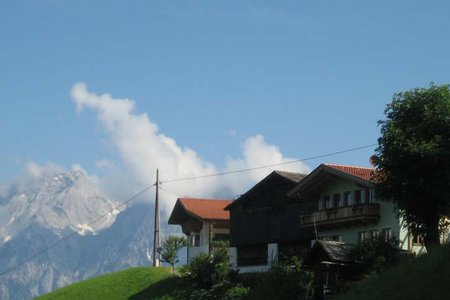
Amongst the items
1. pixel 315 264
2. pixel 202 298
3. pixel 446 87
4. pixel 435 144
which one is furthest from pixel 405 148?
pixel 202 298

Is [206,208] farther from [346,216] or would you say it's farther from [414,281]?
[414,281]

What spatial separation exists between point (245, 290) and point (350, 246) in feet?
34.9

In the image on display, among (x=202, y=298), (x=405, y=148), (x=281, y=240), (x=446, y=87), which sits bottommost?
(x=202, y=298)

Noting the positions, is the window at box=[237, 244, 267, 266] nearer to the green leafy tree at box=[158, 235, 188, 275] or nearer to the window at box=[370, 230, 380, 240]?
the green leafy tree at box=[158, 235, 188, 275]

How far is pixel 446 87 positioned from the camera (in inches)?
2211

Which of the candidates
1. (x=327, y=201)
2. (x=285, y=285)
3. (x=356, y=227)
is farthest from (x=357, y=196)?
(x=285, y=285)

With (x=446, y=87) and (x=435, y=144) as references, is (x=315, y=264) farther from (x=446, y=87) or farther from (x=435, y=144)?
(x=446, y=87)

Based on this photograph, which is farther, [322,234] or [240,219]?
[240,219]

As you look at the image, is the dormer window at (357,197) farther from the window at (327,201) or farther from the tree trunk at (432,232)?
the tree trunk at (432,232)

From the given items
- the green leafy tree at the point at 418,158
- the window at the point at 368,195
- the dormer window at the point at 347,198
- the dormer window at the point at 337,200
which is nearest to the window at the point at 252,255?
the dormer window at the point at 337,200

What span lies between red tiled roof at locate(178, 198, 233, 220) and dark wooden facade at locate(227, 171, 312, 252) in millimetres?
7073

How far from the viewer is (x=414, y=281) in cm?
3831

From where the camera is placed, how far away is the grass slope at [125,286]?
7644cm

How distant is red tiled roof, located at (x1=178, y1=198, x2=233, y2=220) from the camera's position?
288 feet
